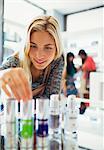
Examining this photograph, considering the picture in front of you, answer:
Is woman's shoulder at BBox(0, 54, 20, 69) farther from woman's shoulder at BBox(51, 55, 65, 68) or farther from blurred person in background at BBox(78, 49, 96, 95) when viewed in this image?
blurred person in background at BBox(78, 49, 96, 95)

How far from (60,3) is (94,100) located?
31.6 inches

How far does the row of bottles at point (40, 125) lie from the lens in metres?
0.60

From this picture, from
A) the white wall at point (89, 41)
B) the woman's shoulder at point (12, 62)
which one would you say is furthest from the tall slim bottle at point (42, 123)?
the white wall at point (89, 41)

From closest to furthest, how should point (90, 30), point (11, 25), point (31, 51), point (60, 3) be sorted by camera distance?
point (31, 51) < point (11, 25) < point (90, 30) < point (60, 3)

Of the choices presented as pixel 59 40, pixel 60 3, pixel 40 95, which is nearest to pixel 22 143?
pixel 40 95

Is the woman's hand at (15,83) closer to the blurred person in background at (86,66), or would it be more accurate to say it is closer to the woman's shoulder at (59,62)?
the woman's shoulder at (59,62)

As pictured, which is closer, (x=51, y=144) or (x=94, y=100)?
(x=51, y=144)

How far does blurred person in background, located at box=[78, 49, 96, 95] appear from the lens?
4.95ft

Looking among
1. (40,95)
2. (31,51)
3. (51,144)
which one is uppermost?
(31,51)

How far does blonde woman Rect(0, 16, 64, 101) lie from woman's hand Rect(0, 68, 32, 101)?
0.18 feet

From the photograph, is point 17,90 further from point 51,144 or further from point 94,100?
point 94,100

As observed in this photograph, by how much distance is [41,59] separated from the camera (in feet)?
2.92

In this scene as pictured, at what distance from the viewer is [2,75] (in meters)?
0.70

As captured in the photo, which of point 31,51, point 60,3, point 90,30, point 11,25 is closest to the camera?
point 31,51
